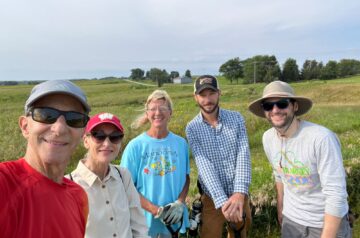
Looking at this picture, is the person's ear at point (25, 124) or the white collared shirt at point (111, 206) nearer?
the person's ear at point (25, 124)

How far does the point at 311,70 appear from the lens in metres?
90.5

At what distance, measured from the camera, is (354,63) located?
91.6 meters

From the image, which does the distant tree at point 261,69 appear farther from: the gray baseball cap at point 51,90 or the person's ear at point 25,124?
the person's ear at point 25,124

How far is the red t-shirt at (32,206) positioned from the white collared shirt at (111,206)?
0.73 m

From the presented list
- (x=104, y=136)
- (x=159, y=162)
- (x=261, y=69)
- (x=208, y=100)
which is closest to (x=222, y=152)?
(x=208, y=100)

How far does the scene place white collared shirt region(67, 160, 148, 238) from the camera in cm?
273

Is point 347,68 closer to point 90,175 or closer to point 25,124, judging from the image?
point 90,175

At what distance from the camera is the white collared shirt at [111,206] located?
2.73m

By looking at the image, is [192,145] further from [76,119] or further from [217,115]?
[76,119]

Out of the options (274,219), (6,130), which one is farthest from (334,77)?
(274,219)

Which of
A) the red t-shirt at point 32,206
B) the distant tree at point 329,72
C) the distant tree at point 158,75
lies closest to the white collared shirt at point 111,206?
the red t-shirt at point 32,206

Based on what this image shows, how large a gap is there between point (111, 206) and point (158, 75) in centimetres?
10789

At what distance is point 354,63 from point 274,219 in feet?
323

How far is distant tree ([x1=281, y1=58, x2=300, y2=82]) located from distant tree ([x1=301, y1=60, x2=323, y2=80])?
2537mm
